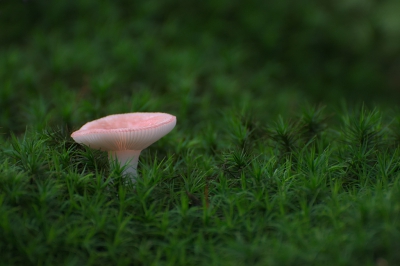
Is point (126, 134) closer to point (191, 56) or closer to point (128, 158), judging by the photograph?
point (128, 158)

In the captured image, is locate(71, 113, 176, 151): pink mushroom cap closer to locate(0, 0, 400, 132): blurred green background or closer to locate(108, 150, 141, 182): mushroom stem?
locate(108, 150, 141, 182): mushroom stem

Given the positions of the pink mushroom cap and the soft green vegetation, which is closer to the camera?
the soft green vegetation

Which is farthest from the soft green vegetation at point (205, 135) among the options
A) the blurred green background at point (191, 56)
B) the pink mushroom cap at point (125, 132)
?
the pink mushroom cap at point (125, 132)

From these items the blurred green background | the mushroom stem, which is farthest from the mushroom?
the blurred green background

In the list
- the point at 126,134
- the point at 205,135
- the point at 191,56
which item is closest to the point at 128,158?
the point at 126,134

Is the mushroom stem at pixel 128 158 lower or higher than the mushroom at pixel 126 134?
lower

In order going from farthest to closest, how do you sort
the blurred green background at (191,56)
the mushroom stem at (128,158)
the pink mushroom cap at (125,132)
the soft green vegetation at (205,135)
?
the blurred green background at (191,56)
the mushroom stem at (128,158)
the pink mushroom cap at (125,132)
the soft green vegetation at (205,135)

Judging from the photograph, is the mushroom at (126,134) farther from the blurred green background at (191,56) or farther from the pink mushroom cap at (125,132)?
the blurred green background at (191,56)

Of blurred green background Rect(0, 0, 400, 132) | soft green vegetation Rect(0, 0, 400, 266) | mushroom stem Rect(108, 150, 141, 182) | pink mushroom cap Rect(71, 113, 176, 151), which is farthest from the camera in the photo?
blurred green background Rect(0, 0, 400, 132)

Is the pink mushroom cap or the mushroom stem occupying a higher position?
the pink mushroom cap
